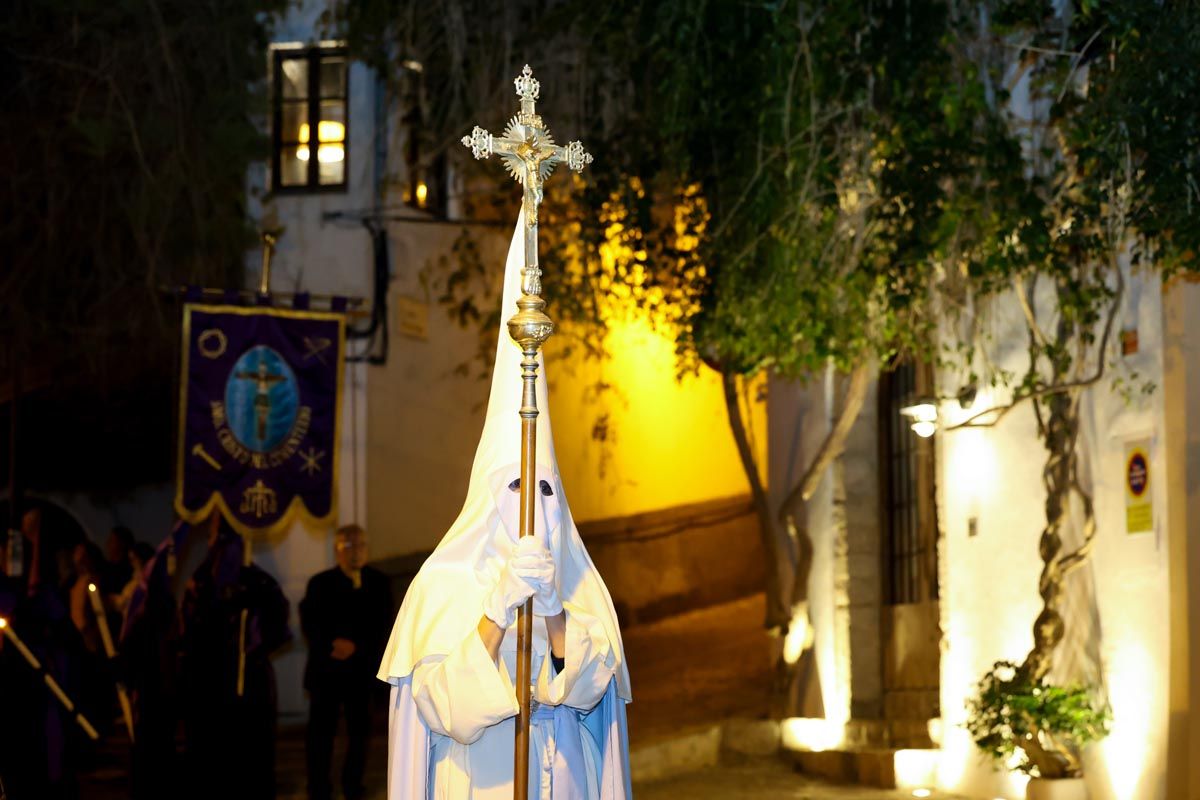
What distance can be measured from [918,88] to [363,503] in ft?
26.7

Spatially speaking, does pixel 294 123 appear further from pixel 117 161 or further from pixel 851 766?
pixel 851 766

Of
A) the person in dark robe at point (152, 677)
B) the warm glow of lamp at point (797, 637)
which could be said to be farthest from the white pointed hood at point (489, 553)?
the warm glow of lamp at point (797, 637)

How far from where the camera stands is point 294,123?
16.5 metres

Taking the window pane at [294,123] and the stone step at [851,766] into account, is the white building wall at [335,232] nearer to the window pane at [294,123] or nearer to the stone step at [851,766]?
the window pane at [294,123]

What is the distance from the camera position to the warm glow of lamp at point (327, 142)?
1639 cm

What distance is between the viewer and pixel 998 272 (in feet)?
32.0

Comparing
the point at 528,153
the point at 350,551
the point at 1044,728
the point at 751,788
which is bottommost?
the point at 751,788

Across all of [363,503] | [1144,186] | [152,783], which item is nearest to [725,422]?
[363,503]

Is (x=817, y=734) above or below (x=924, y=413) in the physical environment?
below

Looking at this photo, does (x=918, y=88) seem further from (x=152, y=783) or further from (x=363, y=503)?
(x=363, y=503)

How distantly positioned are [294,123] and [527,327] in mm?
12214

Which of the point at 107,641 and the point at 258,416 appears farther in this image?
the point at 258,416

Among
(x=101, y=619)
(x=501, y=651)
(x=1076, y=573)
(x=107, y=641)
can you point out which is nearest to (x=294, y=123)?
(x=101, y=619)

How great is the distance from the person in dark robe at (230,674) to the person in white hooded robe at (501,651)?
5906 millimetres
